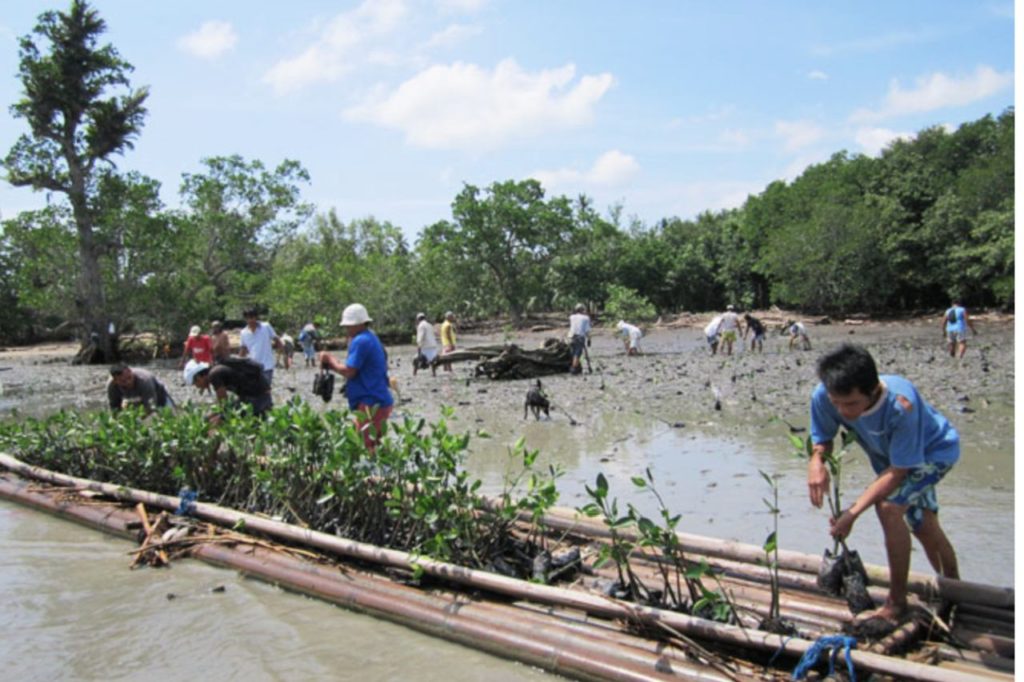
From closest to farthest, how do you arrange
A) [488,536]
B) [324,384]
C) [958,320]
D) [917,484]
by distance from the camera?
1. [917,484]
2. [488,536]
3. [324,384]
4. [958,320]

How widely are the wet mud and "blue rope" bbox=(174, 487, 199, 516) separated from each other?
2.51 m

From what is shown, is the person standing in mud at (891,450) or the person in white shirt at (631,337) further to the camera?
the person in white shirt at (631,337)

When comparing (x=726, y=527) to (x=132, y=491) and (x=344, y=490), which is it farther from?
(x=132, y=491)

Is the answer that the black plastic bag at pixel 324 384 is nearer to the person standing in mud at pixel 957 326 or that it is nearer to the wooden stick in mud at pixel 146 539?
the wooden stick in mud at pixel 146 539

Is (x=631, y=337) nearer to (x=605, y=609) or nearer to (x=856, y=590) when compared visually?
(x=605, y=609)

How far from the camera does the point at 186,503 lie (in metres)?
6.54

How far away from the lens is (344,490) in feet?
18.4

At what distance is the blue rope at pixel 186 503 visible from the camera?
6508mm

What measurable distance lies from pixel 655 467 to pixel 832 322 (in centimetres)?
3300

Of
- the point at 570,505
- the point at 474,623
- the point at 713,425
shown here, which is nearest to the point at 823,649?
the point at 474,623

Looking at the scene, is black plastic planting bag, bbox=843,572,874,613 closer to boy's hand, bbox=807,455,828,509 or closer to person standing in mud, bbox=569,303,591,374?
boy's hand, bbox=807,455,828,509

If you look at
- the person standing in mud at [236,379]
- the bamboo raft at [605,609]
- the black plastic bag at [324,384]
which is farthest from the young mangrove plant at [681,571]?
the person standing in mud at [236,379]

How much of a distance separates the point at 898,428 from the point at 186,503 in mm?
5326

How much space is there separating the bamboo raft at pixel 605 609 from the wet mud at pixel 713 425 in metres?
1.10
